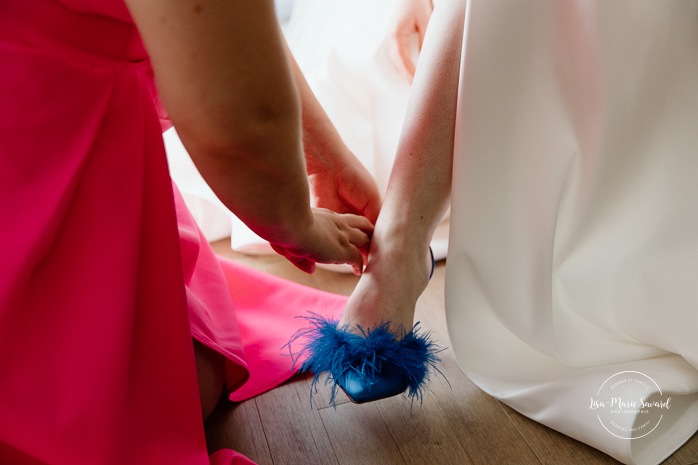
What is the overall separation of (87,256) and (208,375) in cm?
27

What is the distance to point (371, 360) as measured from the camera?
83cm

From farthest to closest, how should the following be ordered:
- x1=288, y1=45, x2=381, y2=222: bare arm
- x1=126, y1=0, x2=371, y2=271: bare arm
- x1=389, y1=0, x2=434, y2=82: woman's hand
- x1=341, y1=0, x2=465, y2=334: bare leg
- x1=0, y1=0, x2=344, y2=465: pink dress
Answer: x1=389, y1=0, x2=434, y2=82: woman's hand, x1=288, y1=45, x2=381, y2=222: bare arm, x1=341, y1=0, x2=465, y2=334: bare leg, x1=0, y1=0, x2=344, y2=465: pink dress, x1=126, y1=0, x2=371, y2=271: bare arm

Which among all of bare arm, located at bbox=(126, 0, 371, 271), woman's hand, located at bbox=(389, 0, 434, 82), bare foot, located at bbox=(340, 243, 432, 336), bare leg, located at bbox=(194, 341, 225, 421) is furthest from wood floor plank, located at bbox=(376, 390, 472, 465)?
woman's hand, located at bbox=(389, 0, 434, 82)

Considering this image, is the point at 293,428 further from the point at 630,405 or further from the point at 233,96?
the point at 233,96

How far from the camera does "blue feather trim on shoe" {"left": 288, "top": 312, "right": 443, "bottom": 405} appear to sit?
825 millimetres

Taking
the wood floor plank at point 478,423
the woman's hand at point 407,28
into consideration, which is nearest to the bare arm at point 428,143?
the wood floor plank at point 478,423

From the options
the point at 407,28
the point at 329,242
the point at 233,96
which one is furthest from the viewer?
the point at 407,28

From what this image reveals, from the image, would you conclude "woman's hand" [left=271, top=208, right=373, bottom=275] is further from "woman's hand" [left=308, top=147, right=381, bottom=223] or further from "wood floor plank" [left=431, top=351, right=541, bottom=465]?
"wood floor plank" [left=431, top=351, right=541, bottom=465]

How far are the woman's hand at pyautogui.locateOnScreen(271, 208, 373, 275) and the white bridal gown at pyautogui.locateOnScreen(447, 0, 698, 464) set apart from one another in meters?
0.12

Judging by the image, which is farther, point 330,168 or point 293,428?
point 330,168

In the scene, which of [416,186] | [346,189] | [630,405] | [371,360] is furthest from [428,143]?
[630,405]

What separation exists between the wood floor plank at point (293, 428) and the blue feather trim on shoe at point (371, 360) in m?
0.05

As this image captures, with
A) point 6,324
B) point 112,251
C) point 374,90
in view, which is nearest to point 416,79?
point 374,90

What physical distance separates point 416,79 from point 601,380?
0.44 meters
